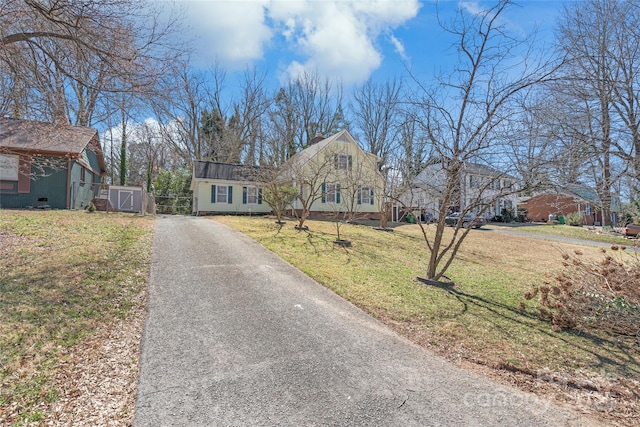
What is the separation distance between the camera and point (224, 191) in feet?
72.2

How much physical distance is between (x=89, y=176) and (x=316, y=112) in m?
22.0

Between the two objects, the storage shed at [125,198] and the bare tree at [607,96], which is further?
the storage shed at [125,198]

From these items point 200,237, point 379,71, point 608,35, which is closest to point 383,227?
point 379,71

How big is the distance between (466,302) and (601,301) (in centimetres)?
205

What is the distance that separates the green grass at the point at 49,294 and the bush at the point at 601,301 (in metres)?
6.85

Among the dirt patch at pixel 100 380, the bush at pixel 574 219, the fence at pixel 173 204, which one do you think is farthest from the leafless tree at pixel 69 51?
the bush at pixel 574 219

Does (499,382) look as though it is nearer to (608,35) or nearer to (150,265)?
(150,265)

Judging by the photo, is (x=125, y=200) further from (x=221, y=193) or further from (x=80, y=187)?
(x=221, y=193)

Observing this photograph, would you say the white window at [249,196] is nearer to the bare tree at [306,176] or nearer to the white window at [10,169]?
the bare tree at [306,176]

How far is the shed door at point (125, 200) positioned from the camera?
22266 mm

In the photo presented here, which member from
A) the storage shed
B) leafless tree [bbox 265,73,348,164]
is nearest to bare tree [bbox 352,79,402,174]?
leafless tree [bbox 265,73,348,164]

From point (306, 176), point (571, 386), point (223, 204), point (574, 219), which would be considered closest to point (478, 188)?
point (571, 386)

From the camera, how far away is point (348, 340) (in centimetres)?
411

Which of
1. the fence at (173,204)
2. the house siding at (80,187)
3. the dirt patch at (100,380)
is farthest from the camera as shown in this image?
the fence at (173,204)
